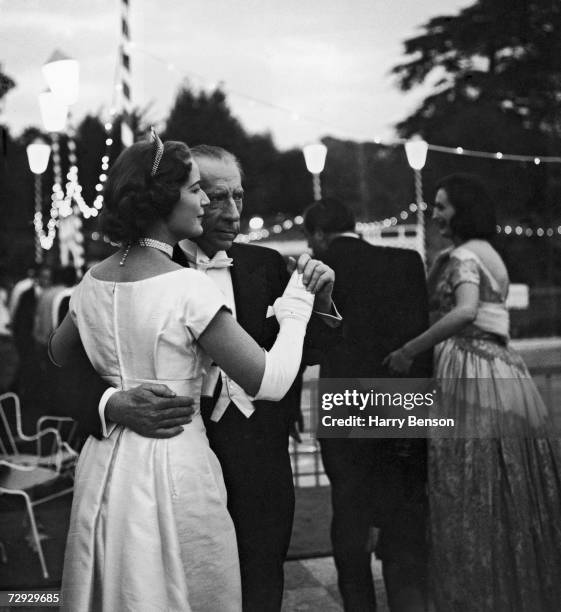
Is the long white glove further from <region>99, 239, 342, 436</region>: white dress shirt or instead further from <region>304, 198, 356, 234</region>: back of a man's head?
<region>304, 198, 356, 234</region>: back of a man's head

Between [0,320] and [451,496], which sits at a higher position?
[0,320]

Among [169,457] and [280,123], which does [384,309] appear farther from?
[169,457]

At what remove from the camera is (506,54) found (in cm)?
270

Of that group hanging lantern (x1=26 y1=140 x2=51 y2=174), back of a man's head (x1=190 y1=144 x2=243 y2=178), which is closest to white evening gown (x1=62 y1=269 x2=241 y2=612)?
back of a man's head (x1=190 y1=144 x2=243 y2=178)

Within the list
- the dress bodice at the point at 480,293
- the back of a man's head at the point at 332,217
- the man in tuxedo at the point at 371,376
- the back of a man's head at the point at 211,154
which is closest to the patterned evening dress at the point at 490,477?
the dress bodice at the point at 480,293

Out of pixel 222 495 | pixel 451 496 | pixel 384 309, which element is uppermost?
pixel 384 309

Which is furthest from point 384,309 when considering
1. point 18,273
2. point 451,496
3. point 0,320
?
A: point 18,273

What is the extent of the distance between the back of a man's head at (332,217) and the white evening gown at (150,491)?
1190mm

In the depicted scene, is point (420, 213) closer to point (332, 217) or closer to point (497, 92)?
point (332, 217)

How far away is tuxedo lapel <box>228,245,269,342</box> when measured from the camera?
2.10m

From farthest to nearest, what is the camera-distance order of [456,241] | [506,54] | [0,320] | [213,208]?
[0,320]
[456,241]
[506,54]
[213,208]

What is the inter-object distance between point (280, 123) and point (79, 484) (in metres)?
1.63

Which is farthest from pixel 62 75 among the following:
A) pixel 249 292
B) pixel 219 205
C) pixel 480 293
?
pixel 480 293

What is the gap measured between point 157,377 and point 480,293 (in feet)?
Answer: 5.31
